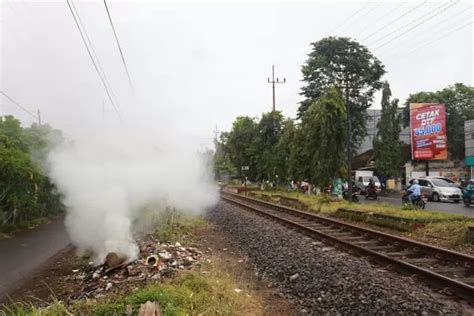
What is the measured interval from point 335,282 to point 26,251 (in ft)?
42.7

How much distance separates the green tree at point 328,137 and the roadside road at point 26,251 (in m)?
13.8

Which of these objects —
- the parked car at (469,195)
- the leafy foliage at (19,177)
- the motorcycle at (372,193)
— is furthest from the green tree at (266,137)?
the leafy foliage at (19,177)

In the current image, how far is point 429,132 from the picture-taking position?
1545 inches

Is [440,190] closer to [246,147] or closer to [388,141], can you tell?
[388,141]

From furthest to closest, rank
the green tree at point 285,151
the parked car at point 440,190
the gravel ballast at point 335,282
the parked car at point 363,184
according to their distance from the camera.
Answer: the parked car at point 363,184, the green tree at point 285,151, the parked car at point 440,190, the gravel ballast at point 335,282

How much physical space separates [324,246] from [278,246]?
1212 mm

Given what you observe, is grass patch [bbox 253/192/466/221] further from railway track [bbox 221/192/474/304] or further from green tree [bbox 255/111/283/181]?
green tree [bbox 255/111/283/181]

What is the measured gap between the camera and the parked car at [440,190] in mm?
28031

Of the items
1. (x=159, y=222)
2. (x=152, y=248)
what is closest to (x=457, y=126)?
(x=159, y=222)

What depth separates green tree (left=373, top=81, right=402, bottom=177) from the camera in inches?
1694

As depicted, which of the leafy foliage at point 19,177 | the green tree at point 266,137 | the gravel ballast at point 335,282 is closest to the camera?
the gravel ballast at point 335,282

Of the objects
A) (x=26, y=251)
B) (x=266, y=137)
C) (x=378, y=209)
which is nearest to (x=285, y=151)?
(x=266, y=137)

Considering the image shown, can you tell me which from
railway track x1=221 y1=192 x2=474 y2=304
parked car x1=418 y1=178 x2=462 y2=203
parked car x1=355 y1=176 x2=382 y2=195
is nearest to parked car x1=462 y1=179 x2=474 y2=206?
parked car x1=418 y1=178 x2=462 y2=203

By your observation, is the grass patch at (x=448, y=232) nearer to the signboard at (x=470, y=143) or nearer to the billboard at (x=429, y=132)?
the billboard at (x=429, y=132)
